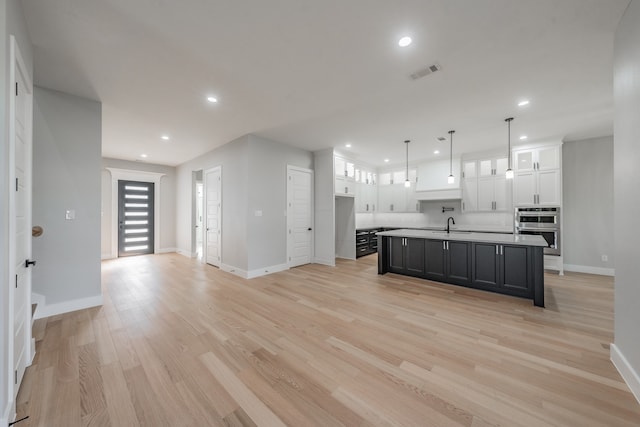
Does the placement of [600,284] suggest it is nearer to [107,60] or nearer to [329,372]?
[329,372]

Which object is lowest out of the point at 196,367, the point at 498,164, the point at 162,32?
the point at 196,367

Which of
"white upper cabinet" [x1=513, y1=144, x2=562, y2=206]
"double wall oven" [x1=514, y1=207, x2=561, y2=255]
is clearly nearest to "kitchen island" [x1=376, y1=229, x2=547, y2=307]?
"double wall oven" [x1=514, y1=207, x2=561, y2=255]

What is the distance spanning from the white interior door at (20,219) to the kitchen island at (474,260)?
4769 millimetres

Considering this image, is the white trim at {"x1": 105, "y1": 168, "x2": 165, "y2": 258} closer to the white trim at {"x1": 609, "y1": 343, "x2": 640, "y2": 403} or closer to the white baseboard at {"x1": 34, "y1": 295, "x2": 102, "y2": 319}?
the white baseboard at {"x1": 34, "y1": 295, "x2": 102, "y2": 319}

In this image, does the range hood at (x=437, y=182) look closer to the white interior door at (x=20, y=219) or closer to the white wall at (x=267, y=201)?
the white wall at (x=267, y=201)

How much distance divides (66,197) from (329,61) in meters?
3.73

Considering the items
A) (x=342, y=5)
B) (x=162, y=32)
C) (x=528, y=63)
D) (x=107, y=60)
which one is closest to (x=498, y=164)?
(x=528, y=63)

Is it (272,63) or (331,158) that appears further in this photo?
(331,158)

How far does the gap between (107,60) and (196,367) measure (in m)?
3.16

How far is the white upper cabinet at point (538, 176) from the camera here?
506 cm

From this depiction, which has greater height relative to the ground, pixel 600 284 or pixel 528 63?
pixel 528 63

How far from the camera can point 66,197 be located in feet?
10.3

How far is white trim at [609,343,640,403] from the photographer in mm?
1715

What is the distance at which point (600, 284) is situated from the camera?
14.1ft
